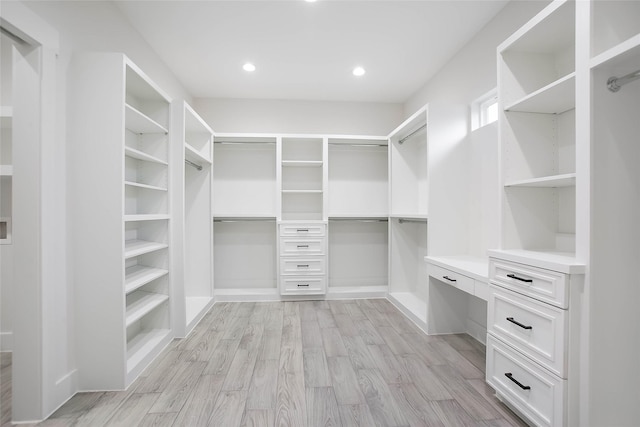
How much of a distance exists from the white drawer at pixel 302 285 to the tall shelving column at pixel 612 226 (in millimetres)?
2606

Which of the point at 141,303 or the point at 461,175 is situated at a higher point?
the point at 461,175

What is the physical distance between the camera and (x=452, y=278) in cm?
229

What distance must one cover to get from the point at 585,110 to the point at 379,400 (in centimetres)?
177

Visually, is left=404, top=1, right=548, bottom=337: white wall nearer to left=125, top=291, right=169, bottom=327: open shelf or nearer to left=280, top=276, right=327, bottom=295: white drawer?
left=280, top=276, right=327, bottom=295: white drawer

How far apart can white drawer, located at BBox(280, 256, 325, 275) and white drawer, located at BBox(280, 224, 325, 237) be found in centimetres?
31

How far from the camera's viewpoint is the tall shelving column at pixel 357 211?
13.1 feet

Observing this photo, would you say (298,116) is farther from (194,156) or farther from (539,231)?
(539,231)

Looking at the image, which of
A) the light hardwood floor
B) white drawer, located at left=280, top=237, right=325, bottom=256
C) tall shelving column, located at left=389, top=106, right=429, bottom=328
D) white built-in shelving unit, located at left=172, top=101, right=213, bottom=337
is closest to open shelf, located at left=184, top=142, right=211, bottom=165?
white built-in shelving unit, located at left=172, top=101, right=213, bottom=337

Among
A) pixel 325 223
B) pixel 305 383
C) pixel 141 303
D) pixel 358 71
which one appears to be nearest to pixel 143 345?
pixel 141 303

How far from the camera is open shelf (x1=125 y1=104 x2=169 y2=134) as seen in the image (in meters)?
1.94

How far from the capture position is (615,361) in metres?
1.23

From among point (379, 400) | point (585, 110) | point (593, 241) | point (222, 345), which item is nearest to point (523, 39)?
point (585, 110)

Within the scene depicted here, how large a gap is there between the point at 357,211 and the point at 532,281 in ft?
8.71

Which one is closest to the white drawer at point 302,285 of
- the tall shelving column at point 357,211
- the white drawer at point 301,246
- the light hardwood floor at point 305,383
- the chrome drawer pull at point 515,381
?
the white drawer at point 301,246
